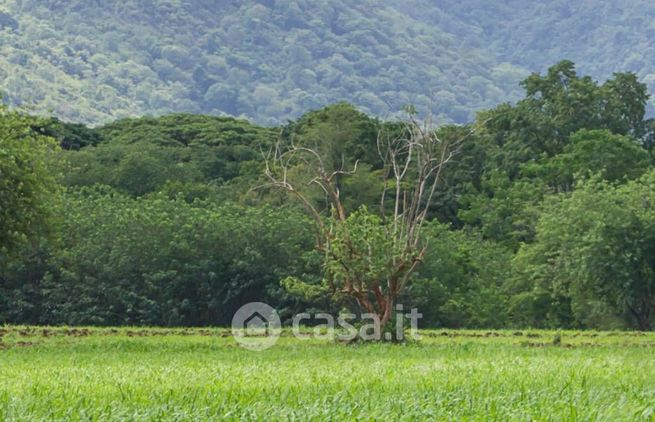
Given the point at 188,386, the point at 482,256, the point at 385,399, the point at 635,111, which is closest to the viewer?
the point at 385,399

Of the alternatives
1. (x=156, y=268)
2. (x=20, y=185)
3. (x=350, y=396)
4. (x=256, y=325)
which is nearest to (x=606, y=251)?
(x=256, y=325)

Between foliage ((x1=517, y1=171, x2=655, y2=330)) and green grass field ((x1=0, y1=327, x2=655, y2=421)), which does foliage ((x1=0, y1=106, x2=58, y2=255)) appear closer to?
green grass field ((x1=0, y1=327, x2=655, y2=421))

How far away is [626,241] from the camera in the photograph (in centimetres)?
4544

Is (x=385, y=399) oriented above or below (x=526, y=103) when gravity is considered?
below

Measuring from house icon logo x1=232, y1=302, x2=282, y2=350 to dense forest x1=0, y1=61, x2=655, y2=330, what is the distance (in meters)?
0.97

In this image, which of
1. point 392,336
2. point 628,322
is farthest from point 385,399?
point 628,322

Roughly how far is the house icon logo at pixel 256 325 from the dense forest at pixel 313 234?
969 mm

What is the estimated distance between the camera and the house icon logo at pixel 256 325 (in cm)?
3128

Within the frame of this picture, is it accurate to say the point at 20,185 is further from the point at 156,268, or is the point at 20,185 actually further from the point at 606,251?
the point at 606,251

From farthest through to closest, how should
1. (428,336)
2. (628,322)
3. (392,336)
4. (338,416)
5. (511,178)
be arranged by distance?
(511,178)
(628,322)
(428,336)
(392,336)
(338,416)

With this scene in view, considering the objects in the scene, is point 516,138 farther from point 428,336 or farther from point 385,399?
point 385,399

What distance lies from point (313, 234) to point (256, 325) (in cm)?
1042

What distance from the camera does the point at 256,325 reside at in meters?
46.0

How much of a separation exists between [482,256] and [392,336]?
3258 cm
